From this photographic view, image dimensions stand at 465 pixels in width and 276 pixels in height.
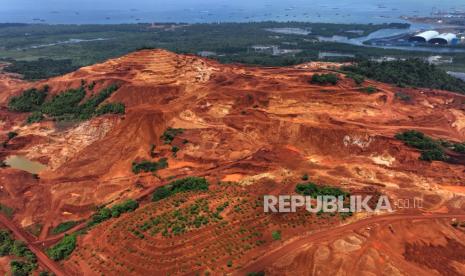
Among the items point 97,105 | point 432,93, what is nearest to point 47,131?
point 97,105

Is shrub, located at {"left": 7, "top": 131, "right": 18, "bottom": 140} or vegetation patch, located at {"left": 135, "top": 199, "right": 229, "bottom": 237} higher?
shrub, located at {"left": 7, "top": 131, "right": 18, "bottom": 140}

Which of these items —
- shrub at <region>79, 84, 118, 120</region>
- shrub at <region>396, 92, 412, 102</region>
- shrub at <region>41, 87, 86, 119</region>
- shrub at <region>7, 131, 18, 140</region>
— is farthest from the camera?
shrub at <region>41, 87, 86, 119</region>

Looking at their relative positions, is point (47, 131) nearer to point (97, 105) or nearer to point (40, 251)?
point (97, 105)

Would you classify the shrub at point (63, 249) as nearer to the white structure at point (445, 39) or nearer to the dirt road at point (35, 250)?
the dirt road at point (35, 250)

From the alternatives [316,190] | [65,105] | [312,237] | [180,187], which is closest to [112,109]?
[65,105]

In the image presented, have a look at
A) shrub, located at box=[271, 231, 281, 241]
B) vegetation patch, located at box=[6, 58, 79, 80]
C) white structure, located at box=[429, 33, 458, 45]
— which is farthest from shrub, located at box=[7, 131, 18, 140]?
white structure, located at box=[429, 33, 458, 45]

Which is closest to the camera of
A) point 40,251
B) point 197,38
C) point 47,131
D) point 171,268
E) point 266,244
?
point 171,268

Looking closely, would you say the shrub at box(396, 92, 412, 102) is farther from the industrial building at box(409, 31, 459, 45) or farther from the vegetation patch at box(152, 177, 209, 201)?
the industrial building at box(409, 31, 459, 45)
